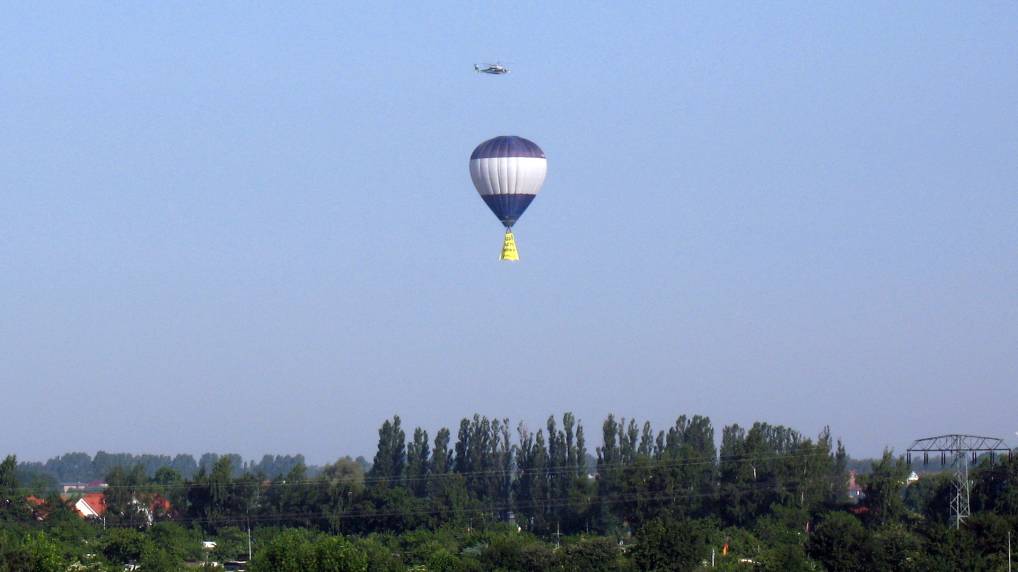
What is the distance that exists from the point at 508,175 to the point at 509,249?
3.08 metres

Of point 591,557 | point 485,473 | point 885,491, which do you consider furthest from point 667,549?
point 485,473

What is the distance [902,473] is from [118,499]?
37123mm

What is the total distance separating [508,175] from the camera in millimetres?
61062

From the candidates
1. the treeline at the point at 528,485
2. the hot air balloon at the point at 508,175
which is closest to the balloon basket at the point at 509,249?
the hot air balloon at the point at 508,175

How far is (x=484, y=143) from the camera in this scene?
204 ft

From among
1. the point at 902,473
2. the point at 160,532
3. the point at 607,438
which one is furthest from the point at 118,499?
the point at 902,473

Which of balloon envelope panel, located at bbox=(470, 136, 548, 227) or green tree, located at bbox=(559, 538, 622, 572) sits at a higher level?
balloon envelope panel, located at bbox=(470, 136, 548, 227)

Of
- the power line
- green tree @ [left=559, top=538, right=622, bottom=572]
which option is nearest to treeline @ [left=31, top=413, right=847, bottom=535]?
the power line

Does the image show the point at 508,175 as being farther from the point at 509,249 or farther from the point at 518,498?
the point at 518,498

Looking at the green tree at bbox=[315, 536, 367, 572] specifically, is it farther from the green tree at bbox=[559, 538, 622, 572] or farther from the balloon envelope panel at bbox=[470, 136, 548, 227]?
the balloon envelope panel at bbox=[470, 136, 548, 227]

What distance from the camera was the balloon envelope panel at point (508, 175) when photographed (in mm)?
61094

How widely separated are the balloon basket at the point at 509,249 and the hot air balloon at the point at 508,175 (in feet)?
1.46

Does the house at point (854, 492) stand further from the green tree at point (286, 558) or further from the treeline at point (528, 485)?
the green tree at point (286, 558)

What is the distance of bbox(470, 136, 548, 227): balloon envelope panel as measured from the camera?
61094mm
